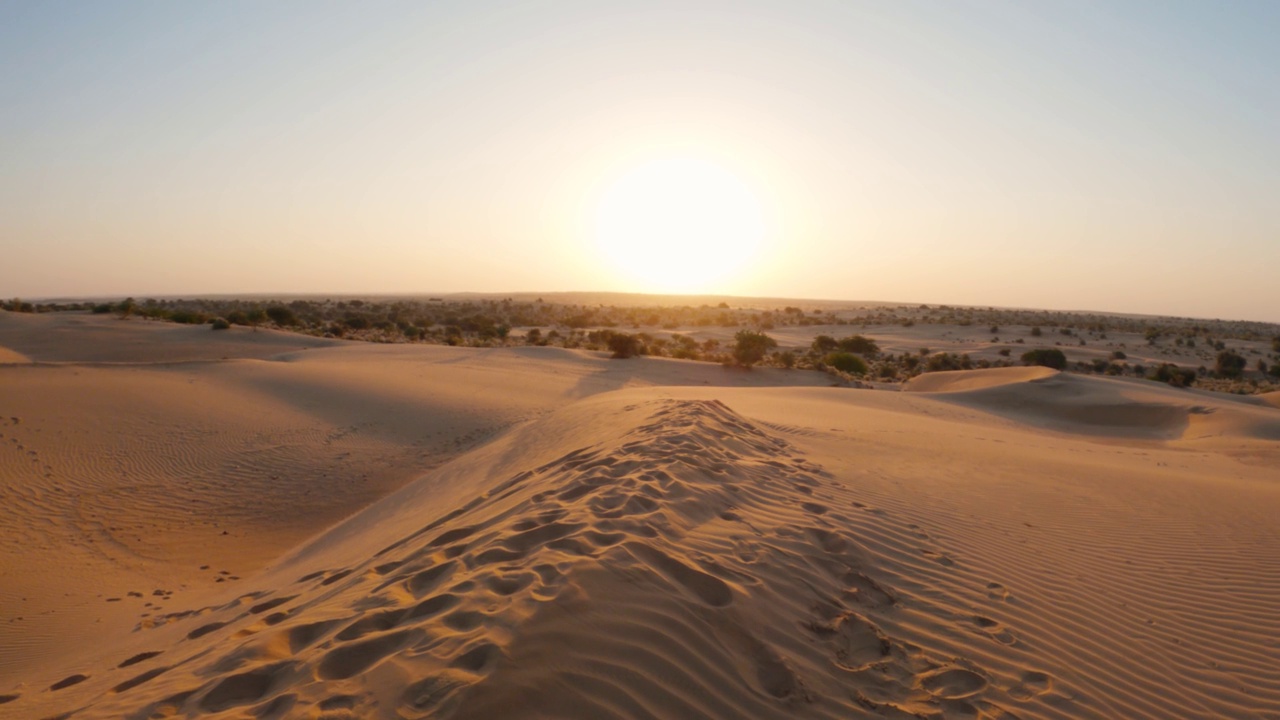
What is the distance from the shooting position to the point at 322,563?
21.9 feet

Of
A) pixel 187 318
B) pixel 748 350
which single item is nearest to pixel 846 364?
pixel 748 350

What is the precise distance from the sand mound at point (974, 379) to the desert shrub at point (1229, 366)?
54.6 feet

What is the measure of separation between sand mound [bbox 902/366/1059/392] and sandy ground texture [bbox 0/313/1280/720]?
27.1ft

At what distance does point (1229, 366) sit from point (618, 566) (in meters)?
40.7

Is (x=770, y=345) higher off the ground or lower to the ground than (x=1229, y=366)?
higher

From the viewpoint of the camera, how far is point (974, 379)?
24.2 metres

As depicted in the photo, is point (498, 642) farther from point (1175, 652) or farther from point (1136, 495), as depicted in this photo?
point (1136, 495)

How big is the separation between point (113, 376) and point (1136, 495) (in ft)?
63.0

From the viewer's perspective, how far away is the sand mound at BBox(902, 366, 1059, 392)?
22750mm

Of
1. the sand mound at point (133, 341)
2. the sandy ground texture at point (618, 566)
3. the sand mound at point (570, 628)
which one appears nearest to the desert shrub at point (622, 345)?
the sand mound at point (133, 341)

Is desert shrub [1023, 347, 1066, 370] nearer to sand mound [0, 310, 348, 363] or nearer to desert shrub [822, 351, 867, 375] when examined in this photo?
desert shrub [822, 351, 867, 375]

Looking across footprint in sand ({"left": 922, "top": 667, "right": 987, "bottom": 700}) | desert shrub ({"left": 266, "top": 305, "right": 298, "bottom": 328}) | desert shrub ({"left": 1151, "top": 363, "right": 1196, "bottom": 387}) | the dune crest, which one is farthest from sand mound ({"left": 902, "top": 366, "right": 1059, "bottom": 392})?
desert shrub ({"left": 266, "top": 305, "right": 298, "bottom": 328})

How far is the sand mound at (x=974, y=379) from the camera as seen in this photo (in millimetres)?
22750

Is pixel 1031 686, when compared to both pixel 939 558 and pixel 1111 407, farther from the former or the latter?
pixel 1111 407
